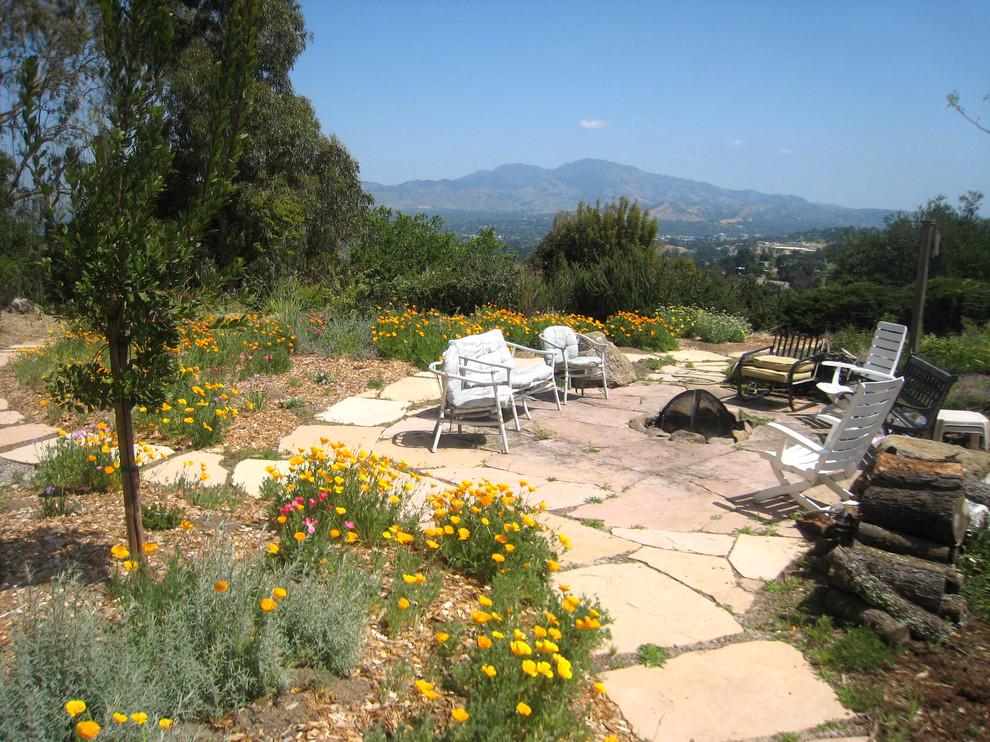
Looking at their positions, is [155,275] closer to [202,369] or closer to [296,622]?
[296,622]

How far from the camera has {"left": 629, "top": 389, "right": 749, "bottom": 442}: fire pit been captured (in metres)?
6.00

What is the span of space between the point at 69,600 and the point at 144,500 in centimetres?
116

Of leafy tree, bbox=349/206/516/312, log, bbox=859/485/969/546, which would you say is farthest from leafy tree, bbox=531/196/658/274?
log, bbox=859/485/969/546

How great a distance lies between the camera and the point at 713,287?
1440 centimetres

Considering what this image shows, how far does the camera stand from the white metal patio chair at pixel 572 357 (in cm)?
739

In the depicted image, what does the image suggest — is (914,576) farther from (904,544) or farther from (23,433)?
(23,433)

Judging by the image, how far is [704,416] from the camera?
6.02m

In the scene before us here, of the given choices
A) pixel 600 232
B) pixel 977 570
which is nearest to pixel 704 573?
pixel 977 570

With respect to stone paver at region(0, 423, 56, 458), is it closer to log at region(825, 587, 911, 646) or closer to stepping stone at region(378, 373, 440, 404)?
stepping stone at region(378, 373, 440, 404)

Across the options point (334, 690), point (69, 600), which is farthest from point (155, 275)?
point (334, 690)

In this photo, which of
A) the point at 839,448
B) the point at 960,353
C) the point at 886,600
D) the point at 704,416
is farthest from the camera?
the point at 960,353

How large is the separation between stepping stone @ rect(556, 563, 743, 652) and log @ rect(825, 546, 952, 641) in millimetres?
531

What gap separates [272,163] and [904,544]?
17.9 m

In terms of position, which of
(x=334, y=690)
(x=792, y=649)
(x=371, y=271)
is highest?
(x=371, y=271)
